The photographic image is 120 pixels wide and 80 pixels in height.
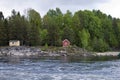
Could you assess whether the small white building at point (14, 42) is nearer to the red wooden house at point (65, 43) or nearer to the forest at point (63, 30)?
the forest at point (63, 30)

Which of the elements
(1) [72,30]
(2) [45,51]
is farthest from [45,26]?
(2) [45,51]

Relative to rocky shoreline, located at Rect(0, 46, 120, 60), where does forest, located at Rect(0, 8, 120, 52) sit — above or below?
above

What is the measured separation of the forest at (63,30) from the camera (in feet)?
373

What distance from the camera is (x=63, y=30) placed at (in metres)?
126

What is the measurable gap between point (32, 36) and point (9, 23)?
7.81m

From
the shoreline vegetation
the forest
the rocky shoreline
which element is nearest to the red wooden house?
the forest

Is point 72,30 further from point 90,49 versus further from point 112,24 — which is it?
point 112,24

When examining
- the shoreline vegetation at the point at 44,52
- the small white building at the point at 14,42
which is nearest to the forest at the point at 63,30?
the small white building at the point at 14,42

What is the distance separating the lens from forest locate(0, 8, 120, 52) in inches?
4476

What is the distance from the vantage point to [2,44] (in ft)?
370

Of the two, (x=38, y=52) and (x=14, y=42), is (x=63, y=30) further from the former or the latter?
(x=38, y=52)

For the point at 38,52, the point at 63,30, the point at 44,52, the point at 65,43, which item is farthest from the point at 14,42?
the point at 63,30

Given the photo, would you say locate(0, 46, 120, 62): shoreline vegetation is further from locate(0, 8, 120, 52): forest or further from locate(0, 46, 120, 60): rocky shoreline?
locate(0, 8, 120, 52): forest

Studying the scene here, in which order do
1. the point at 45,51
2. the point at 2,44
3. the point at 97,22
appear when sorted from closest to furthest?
the point at 45,51, the point at 2,44, the point at 97,22
